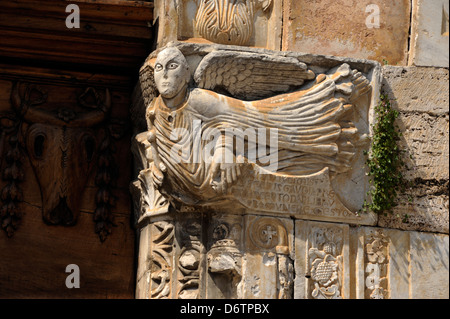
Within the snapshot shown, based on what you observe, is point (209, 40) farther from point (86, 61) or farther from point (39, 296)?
point (39, 296)

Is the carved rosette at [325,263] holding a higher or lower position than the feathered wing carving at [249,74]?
lower

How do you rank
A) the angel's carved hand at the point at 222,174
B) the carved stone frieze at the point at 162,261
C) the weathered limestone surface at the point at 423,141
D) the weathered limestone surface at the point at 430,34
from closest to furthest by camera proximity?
1. the angel's carved hand at the point at 222,174
2. the carved stone frieze at the point at 162,261
3. the weathered limestone surface at the point at 423,141
4. the weathered limestone surface at the point at 430,34

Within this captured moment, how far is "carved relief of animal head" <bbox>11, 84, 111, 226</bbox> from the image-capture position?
7.39 meters

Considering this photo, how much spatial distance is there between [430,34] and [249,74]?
1.22 meters

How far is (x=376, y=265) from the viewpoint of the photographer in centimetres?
678

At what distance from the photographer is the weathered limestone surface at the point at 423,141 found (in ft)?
22.7

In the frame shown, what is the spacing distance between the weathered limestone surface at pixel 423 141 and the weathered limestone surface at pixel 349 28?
0.15 m

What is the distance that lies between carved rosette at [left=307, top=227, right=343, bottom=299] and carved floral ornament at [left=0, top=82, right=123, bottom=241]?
4.77 ft

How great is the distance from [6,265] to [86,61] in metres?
1.37

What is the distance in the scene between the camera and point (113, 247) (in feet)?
24.3

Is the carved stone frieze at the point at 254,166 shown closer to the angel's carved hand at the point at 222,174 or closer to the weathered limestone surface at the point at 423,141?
the angel's carved hand at the point at 222,174

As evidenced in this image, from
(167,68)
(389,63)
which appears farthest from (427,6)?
(167,68)

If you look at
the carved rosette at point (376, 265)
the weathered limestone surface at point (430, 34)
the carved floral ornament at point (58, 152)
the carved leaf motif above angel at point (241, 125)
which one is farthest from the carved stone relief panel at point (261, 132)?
the carved floral ornament at point (58, 152)

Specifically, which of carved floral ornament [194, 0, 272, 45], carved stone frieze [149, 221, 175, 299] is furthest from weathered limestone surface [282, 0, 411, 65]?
carved stone frieze [149, 221, 175, 299]
